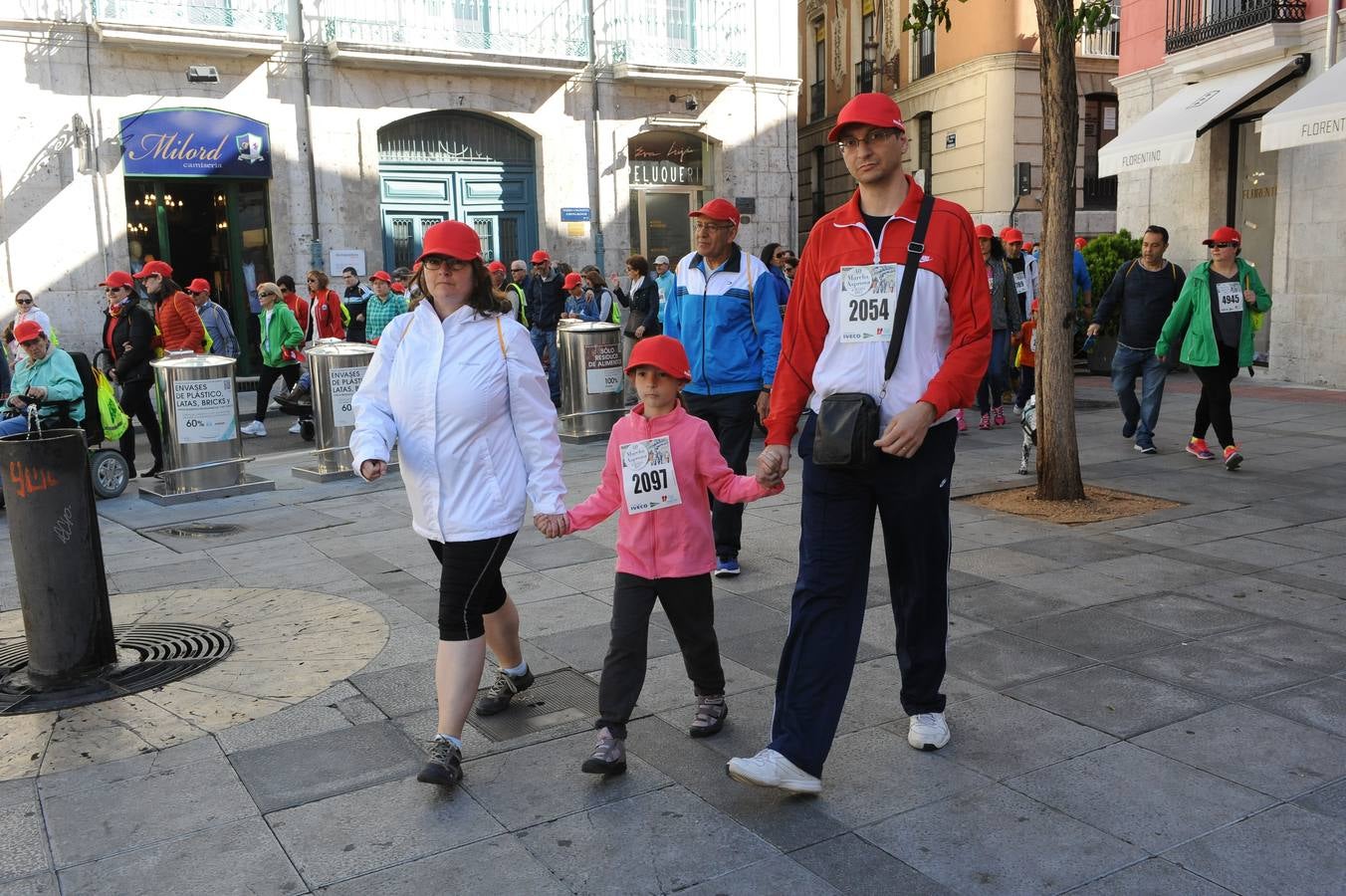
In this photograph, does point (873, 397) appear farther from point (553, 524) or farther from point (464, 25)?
point (464, 25)

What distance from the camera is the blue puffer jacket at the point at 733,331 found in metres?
5.98

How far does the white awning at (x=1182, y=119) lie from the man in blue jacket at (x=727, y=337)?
38.1 ft

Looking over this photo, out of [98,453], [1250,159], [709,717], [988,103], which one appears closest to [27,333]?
[98,453]

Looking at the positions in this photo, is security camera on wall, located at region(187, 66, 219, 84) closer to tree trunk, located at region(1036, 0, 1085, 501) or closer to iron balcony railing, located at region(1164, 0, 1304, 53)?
tree trunk, located at region(1036, 0, 1085, 501)

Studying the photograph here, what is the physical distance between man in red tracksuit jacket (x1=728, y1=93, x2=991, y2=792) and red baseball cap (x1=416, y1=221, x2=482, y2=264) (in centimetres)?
111

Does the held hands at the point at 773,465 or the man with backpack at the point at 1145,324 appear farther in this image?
the man with backpack at the point at 1145,324

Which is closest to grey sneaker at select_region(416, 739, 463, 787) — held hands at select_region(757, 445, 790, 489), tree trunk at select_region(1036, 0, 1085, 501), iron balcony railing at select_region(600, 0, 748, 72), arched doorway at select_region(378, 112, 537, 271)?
held hands at select_region(757, 445, 790, 489)

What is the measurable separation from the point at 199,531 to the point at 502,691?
461cm

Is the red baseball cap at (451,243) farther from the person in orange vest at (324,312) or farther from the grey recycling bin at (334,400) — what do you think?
the person in orange vest at (324,312)

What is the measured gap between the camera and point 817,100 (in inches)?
1319

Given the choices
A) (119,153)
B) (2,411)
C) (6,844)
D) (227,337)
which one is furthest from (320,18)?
(6,844)

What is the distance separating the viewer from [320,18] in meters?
18.5

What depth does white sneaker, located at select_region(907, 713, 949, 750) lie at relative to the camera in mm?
3859

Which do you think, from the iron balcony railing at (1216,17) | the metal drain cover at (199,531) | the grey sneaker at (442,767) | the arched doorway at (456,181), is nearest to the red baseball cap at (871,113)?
the grey sneaker at (442,767)
